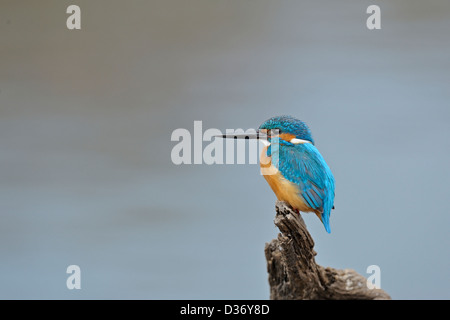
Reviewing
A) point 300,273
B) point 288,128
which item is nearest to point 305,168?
point 288,128

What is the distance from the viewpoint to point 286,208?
71.3 inches

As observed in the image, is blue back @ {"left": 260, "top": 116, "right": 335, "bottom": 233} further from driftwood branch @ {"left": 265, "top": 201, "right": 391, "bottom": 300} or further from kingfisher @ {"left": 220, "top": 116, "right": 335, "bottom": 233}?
driftwood branch @ {"left": 265, "top": 201, "right": 391, "bottom": 300}

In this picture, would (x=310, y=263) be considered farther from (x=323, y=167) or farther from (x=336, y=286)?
(x=323, y=167)

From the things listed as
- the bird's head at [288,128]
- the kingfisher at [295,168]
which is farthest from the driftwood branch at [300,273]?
the bird's head at [288,128]

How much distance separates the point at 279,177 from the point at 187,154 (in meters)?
0.39

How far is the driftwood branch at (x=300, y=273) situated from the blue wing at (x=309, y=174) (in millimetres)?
106

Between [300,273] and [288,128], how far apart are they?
0.52 m

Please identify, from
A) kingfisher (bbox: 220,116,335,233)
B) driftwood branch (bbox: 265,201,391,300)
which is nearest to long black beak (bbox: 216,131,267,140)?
kingfisher (bbox: 220,116,335,233)

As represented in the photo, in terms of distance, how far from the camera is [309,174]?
1962 mm

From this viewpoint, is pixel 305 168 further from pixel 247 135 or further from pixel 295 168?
pixel 247 135

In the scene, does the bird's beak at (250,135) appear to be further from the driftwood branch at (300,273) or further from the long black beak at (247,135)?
the driftwood branch at (300,273)

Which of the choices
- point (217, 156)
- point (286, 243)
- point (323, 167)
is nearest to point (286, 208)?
point (286, 243)
